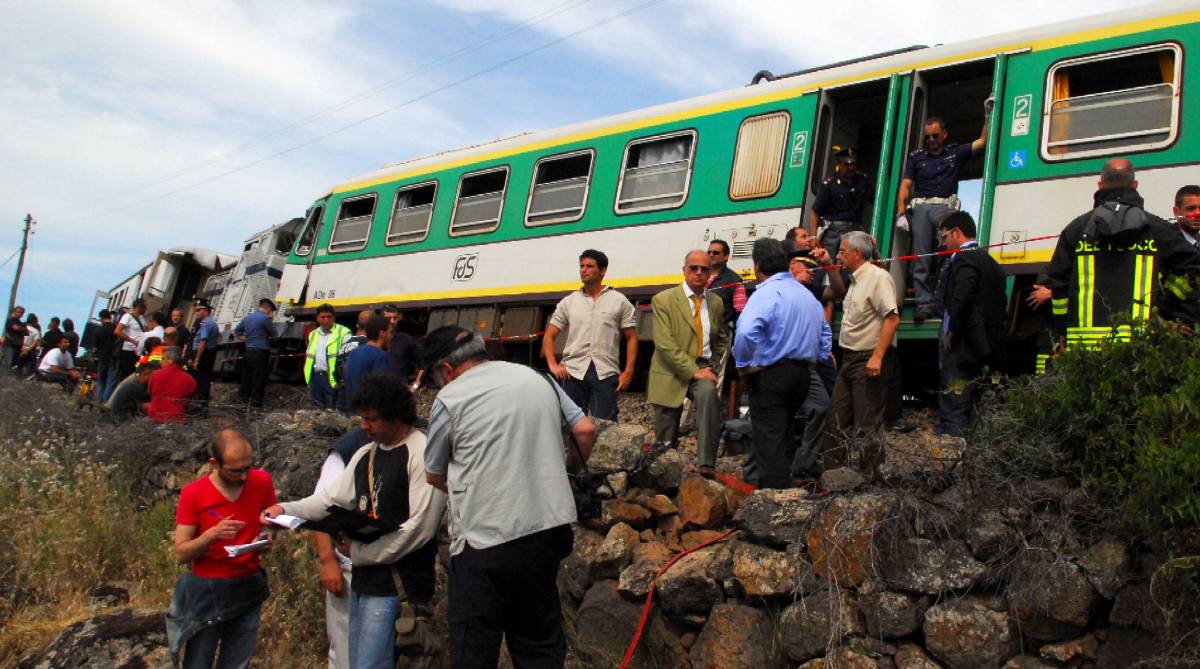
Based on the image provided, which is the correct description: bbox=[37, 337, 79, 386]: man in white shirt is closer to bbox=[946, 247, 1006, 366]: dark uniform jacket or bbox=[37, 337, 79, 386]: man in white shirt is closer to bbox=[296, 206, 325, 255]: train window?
bbox=[296, 206, 325, 255]: train window

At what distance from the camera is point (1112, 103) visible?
7.88m

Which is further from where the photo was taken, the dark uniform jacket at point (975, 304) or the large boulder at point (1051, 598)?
the dark uniform jacket at point (975, 304)

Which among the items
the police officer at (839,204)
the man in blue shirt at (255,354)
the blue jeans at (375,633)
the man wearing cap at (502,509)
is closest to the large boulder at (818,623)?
the man wearing cap at (502,509)

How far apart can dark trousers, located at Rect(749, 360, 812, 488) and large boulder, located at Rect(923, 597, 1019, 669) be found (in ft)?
5.16

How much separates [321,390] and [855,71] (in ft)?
21.0

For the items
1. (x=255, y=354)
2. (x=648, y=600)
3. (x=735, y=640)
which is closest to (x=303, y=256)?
(x=255, y=354)

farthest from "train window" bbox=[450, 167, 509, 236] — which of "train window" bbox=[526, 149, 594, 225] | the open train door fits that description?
the open train door

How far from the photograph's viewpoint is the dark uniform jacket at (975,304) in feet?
21.8

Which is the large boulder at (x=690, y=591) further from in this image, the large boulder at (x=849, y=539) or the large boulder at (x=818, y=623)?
the large boulder at (x=849, y=539)

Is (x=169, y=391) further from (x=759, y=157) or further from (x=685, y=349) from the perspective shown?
(x=759, y=157)

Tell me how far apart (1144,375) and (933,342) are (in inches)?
164

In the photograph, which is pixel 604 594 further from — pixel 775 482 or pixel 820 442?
pixel 820 442

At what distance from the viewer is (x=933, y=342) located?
8719 mm

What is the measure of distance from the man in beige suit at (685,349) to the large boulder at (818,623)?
6.66 ft
